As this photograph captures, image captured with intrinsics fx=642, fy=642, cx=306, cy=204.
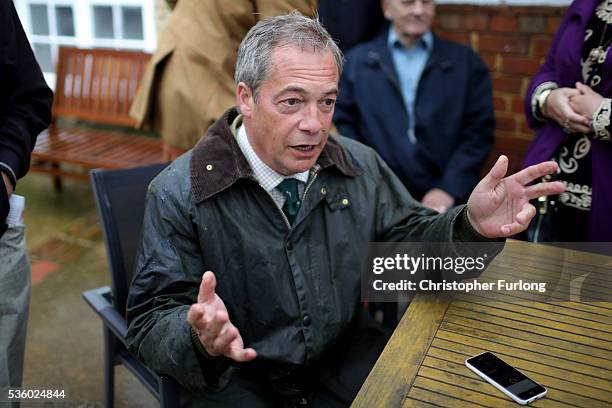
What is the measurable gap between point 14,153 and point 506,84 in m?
2.96

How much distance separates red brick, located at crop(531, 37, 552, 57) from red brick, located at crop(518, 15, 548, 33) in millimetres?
47

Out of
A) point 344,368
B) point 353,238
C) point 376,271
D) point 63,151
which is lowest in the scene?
point 63,151

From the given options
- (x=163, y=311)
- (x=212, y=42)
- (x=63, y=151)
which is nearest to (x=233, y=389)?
(x=163, y=311)

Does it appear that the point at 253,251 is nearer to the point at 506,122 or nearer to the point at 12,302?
the point at 12,302

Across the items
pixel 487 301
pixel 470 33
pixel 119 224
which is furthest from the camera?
pixel 470 33

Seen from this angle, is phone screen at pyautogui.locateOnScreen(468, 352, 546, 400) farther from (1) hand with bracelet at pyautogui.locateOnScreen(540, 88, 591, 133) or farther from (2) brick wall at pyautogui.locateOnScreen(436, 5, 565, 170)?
(2) brick wall at pyautogui.locateOnScreen(436, 5, 565, 170)

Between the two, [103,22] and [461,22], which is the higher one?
[461,22]

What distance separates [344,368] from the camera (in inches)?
83.8

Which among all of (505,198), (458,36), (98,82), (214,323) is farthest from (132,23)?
(214,323)

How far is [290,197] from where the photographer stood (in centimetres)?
205

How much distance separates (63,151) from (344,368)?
3279 mm

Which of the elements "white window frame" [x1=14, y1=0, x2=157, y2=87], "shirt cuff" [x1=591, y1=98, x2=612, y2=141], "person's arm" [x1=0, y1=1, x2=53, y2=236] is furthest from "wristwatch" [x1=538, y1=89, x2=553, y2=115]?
"white window frame" [x1=14, y1=0, x2=157, y2=87]

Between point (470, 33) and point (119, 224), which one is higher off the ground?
point (470, 33)

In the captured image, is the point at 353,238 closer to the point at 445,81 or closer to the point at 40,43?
the point at 445,81
